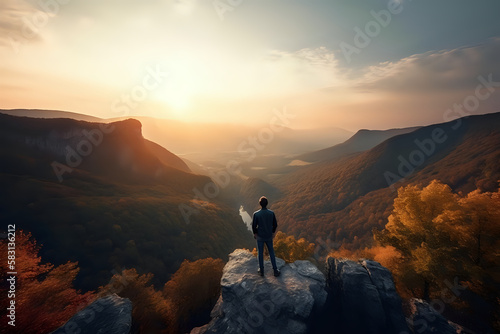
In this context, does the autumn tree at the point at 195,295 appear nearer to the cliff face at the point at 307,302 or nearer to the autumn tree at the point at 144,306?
the autumn tree at the point at 144,306

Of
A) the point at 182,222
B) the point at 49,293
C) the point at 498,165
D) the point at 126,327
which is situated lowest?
→ the point at 182,222

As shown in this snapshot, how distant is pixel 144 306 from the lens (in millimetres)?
18469

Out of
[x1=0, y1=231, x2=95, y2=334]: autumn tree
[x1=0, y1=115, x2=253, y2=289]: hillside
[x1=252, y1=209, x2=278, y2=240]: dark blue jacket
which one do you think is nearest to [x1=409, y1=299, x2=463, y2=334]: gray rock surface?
[x1=252, y1=209, x2=278, y2=240]: dark blue jacket

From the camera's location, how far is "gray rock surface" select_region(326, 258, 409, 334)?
10109mm

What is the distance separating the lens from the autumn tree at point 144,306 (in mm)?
16828

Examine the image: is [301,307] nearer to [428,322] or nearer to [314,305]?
[314,305]

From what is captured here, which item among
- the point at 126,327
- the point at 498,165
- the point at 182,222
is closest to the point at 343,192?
the point at 498,165

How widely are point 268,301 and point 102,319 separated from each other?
27.3ft

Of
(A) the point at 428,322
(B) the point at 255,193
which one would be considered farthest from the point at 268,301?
(B) the point at 255,193

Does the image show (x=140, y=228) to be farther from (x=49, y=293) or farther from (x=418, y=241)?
(x=418, y=241)

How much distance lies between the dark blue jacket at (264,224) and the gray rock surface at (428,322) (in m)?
10.4

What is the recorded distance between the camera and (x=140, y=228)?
44.1 metres

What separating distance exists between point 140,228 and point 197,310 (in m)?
34.2

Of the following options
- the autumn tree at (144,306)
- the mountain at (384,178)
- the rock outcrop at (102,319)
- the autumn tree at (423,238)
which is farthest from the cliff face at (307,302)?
the mountain at (384,178)
